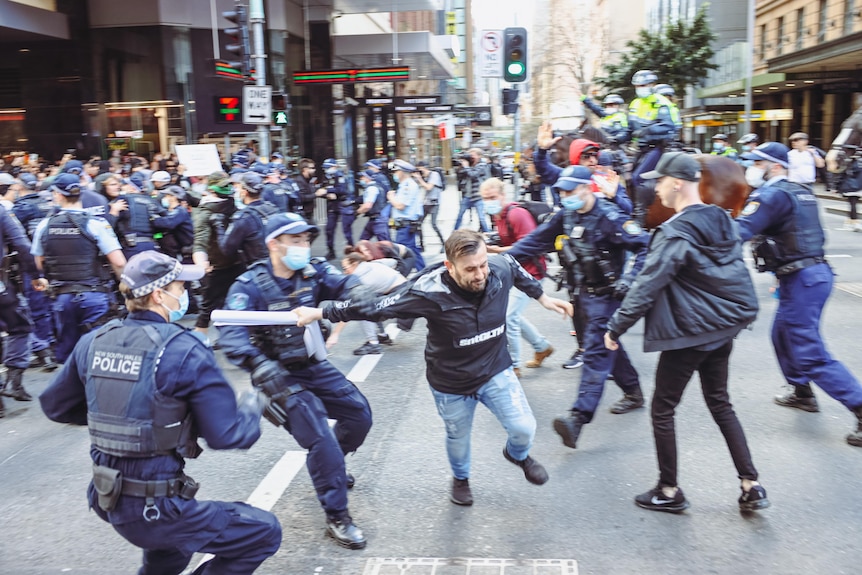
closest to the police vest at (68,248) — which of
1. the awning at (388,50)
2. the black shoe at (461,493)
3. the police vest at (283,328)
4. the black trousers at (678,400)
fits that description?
the police vest at (283,328)

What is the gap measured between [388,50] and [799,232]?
2183 cm

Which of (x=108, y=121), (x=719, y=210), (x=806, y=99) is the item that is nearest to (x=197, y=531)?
(x=719, y=210)

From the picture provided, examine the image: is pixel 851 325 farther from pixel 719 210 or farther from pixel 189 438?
pixel 189 438

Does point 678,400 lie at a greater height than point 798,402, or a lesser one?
greater

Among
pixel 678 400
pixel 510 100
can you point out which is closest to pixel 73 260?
pixel 678 400

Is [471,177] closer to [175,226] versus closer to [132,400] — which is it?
[175,226]

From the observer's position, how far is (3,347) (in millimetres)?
7727

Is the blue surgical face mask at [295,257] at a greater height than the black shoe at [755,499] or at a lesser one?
greater

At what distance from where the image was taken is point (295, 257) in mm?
4551

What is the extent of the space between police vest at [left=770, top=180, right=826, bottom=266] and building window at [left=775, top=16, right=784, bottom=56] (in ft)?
129

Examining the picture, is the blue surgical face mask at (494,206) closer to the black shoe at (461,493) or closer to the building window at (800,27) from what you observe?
the black shoe at (461,493)

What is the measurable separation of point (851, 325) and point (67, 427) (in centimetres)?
806

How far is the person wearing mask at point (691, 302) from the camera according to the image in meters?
4.29

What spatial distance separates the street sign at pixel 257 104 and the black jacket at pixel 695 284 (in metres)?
10.9
